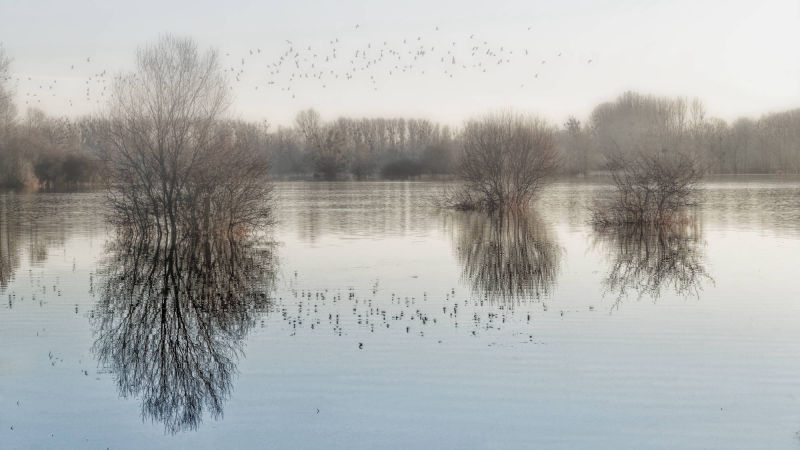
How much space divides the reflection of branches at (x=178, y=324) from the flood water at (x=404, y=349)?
46 millimetres

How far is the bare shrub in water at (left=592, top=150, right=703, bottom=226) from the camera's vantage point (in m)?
29.5

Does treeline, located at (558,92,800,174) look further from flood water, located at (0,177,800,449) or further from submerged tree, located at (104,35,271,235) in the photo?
flood water, located at (0,177,800,449)

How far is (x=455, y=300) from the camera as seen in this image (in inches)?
591

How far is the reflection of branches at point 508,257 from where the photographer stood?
1636 cm

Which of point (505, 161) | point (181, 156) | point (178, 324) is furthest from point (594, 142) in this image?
point (178, 324)

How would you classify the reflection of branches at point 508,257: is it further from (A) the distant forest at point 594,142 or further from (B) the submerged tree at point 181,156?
(A) the distant forest at point 594,142

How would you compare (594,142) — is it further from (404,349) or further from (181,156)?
(404,349)

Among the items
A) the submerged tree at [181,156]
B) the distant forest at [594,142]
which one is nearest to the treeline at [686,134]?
the distant forest at [594,142]

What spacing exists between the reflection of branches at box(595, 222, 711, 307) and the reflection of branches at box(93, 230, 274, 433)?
688 cm

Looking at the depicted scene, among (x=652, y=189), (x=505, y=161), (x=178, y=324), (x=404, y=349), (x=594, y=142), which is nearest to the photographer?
(x=404, y=349)

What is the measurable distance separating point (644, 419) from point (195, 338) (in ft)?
21.3

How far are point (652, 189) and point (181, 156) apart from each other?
16607 mm

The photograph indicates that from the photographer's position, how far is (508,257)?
21.3 meters

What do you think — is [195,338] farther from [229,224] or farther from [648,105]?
[648,105]
